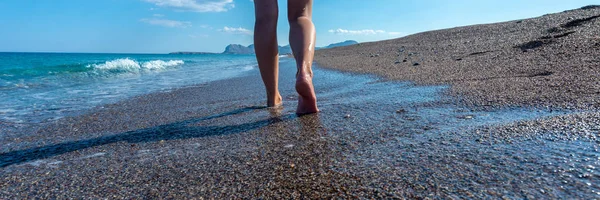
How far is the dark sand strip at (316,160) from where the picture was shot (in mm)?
860

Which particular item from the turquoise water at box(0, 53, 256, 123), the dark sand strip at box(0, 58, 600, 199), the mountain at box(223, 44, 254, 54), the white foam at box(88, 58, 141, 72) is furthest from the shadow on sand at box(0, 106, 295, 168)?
the mountain at box(223, 44, 254, 54)

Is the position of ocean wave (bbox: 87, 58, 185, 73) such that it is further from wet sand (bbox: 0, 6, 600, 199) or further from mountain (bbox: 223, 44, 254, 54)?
mountain (bbox: 223, 44, 254, 54)

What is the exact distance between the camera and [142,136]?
5.79 ft

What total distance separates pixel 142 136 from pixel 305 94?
80cm

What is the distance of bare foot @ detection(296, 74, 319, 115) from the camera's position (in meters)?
1.74

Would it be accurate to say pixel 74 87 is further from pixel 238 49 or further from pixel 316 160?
pixel 238 49

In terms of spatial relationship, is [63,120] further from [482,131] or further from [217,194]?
[482,131]

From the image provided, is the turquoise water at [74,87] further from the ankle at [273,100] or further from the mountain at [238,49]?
the mountain at [238,49]

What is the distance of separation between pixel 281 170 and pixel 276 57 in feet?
3.73

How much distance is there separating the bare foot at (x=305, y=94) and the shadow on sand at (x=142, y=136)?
74 millimetres

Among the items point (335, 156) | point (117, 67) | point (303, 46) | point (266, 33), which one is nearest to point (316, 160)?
point (335, 156)

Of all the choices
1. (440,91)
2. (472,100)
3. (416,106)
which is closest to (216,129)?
(416,106)

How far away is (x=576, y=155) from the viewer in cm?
95

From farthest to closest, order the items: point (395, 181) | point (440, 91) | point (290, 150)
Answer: point (440, 91)
point (290, 150)
point (395, 181)
